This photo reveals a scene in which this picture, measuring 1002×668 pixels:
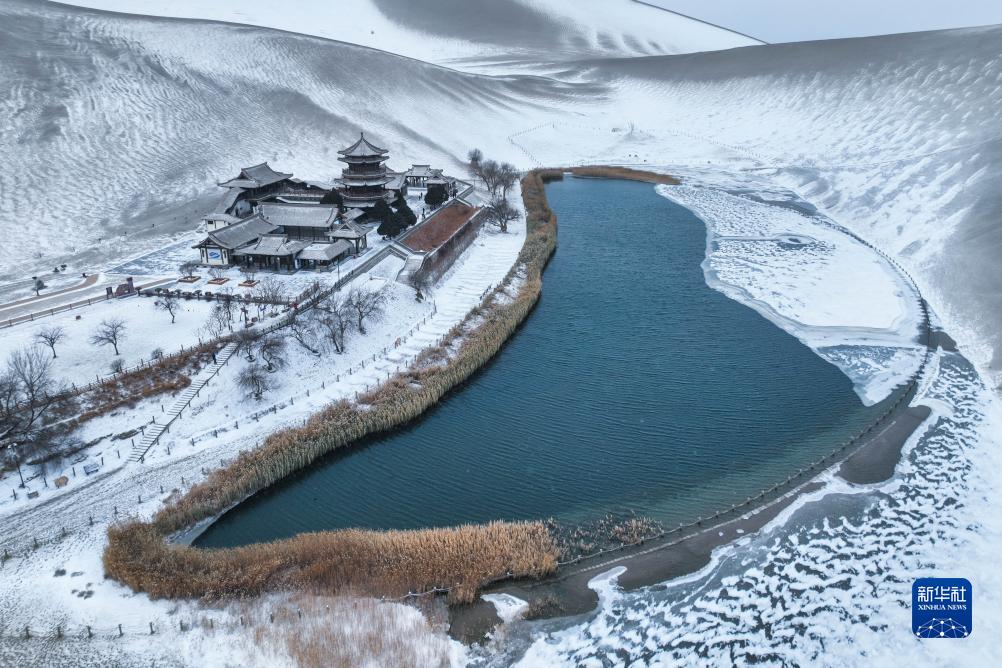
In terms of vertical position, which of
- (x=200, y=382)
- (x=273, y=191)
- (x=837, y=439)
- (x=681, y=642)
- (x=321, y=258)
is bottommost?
(x=681, y=642)

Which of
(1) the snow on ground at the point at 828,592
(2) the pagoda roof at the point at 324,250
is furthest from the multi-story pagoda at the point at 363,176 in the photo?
(1) the snow on ground at the point at 828,592

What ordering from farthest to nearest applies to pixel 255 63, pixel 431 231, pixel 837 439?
pixel 255 63, pixel 431 231, pixel 837 439

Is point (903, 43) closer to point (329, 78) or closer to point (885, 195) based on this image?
point (885, 195)

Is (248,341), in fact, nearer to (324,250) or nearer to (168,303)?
(168,303)

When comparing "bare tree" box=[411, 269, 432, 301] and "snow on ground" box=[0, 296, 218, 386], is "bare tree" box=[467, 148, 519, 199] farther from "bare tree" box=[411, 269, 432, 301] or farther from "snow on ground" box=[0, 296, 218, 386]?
"snow on ground" box=[0, 296, 218, 386]

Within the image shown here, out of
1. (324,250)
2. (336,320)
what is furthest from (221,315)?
(324,250)

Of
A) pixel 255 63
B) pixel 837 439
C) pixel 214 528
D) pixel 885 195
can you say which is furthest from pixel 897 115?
pixel 214 528

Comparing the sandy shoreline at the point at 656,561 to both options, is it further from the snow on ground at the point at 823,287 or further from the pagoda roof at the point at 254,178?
the pagoda roof at the point at 254,178

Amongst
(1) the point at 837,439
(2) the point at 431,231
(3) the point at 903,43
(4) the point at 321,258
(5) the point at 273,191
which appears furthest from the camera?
(3) the point at 903,43
